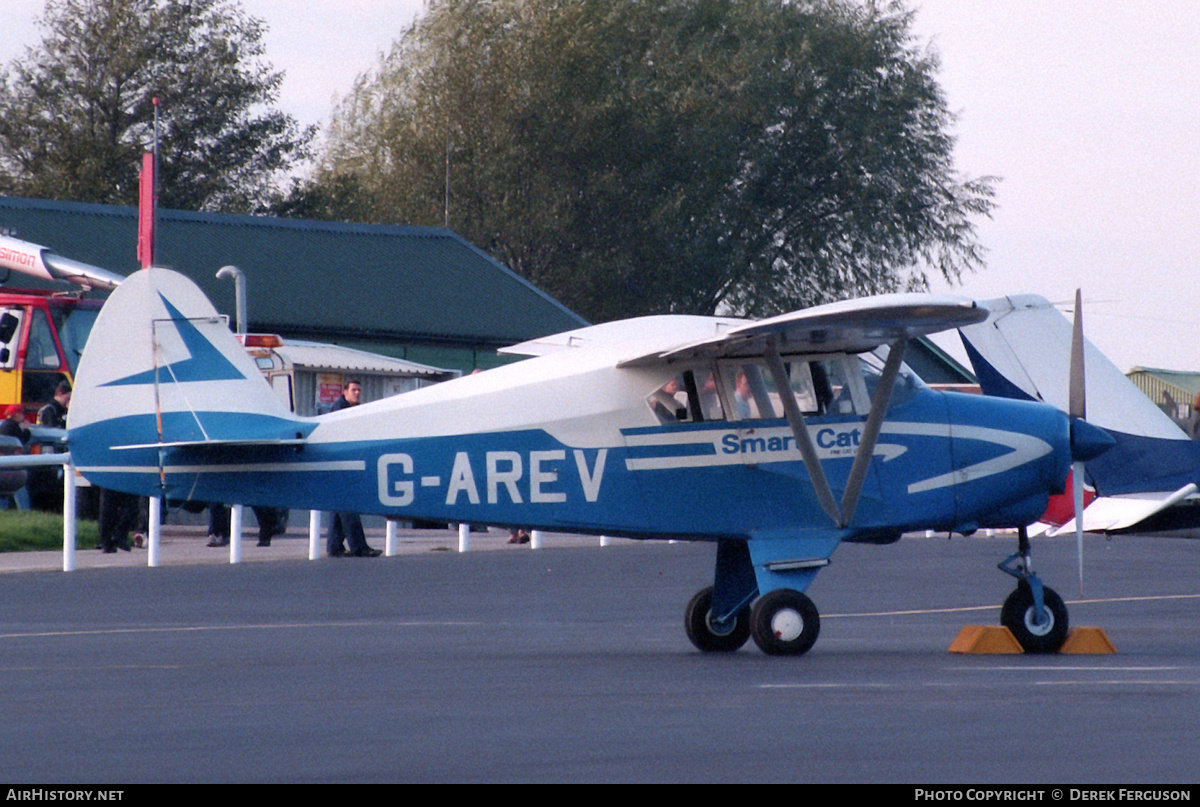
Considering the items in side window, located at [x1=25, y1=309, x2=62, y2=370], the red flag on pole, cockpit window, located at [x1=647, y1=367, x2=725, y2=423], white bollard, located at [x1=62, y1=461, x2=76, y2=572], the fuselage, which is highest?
the red flag on pole

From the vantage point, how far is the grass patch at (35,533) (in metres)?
22.3

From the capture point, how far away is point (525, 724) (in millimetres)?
8148

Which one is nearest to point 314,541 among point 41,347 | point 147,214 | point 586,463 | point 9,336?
point 41,347

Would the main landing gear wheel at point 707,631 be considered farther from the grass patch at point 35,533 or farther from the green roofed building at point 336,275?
the green roofed building at point 336,275

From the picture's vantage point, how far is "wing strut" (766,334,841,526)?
11680 mm

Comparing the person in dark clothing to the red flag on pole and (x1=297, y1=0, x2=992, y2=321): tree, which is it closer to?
the red flag on pole

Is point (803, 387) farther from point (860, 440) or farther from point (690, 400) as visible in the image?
point (690, 400)

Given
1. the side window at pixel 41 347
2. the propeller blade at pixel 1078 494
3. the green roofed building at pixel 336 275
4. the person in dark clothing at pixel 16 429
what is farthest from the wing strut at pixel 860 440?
the green roofed building at pixel 336 275

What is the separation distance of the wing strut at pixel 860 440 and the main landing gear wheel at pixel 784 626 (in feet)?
2.41

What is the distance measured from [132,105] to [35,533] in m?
41.4

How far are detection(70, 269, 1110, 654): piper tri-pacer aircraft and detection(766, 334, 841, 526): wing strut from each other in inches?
0.7

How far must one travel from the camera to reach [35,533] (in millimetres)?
22781

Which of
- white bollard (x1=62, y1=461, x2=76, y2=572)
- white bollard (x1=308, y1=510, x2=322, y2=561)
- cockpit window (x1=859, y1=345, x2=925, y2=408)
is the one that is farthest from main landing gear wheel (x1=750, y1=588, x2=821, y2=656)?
white bollard (x1=308, y1=510, x2=322, y2=561)
